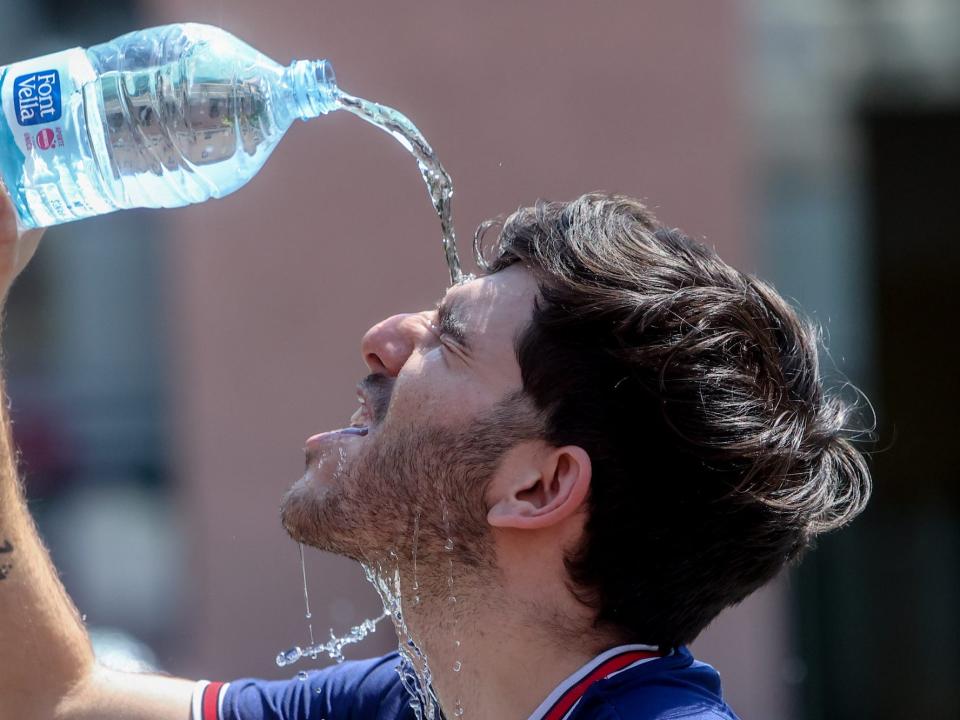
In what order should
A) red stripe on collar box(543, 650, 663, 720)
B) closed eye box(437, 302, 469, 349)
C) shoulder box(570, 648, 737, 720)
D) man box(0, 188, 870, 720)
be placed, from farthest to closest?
closed eye box(437, 302, 469, 349), man box(0, 188, 870, 720), red stripe on collar box(543, 650, 663, 720), shoulder box(570, 648, 737, 720)

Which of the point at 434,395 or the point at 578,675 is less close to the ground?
the point at 434,395

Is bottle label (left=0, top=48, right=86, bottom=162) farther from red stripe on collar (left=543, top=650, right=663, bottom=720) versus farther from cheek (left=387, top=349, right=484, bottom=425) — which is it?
red stripe on collar (left=543, top=650, right=663, bottom=720)

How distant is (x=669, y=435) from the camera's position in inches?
97.7

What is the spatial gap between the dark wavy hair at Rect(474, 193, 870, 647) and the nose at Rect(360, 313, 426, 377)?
22cm

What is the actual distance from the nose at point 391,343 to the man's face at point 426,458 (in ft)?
0.19

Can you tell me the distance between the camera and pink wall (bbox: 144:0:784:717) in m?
6.15

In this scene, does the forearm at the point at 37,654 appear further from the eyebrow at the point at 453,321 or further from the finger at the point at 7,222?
the eyebrow at the point at 453,321

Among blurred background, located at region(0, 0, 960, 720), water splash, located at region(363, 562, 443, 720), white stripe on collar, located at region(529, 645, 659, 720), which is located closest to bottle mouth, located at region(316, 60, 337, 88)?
water splash, located at region(363, 562, 443, 720)

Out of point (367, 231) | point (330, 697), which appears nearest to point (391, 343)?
point (330, 697)

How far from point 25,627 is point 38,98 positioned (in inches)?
37.5

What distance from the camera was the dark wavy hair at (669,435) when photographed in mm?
2473

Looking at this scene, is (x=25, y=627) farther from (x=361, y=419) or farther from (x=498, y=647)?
(x=498, y=647)

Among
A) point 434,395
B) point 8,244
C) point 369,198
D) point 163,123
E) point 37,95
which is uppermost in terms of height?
point 37,95

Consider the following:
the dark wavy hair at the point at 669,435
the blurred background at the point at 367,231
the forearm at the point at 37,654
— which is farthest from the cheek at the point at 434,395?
the blurred background at the point at 367,231
